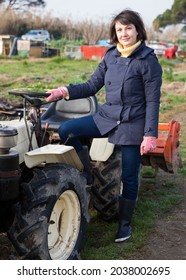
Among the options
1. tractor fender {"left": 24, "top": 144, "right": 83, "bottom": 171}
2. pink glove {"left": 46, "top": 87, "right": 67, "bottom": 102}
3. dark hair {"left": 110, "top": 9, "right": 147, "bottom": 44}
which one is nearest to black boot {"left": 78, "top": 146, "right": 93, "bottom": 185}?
tractor fender {"left": 24, "top": 144, "right": 83, "bottom": 171}

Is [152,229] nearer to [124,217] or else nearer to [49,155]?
[124,217]

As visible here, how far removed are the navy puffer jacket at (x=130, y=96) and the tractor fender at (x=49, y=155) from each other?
0.34 meters

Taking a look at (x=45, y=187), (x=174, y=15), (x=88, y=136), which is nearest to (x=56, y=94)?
(x=88, y=136)

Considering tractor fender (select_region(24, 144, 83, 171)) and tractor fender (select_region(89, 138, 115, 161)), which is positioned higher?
tractor fender (select_region(24, 144, 83, 171))

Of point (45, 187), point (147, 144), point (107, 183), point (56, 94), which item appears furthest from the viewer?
point (107, 183)

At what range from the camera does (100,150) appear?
4148 millimetres

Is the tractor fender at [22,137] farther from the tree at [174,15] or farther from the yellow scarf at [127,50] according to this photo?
the tree at [174,15]

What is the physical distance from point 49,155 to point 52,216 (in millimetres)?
379

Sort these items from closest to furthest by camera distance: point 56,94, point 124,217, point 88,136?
point 56,94 → point 88,136 → point 124,217

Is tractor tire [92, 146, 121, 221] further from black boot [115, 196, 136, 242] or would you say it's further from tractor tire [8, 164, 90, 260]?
tractor tire [8, 164, 90, 260]

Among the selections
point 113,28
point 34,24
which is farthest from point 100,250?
point 34,24

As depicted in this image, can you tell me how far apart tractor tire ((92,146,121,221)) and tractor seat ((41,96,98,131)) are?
0.65 metres

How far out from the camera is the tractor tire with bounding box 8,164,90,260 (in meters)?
2.86
